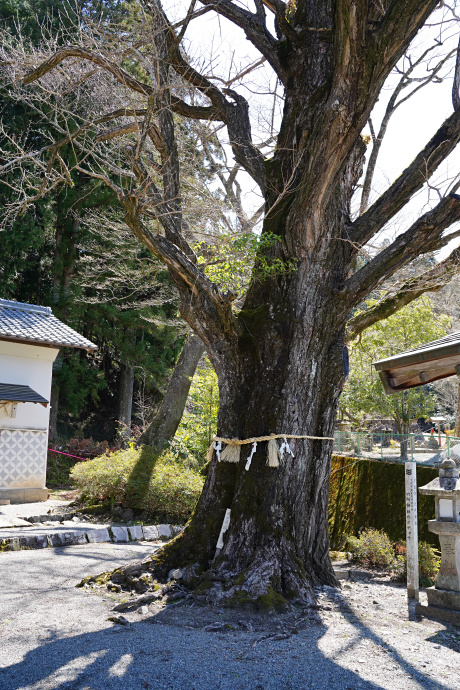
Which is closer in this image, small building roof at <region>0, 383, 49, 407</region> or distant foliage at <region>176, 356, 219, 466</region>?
small building roof at <region>0, 383, 49, 407</region>

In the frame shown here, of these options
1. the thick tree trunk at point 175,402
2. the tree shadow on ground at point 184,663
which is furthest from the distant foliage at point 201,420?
the tree shadow on ground at point 184,663

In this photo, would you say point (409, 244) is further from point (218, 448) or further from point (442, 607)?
point (442, 607)

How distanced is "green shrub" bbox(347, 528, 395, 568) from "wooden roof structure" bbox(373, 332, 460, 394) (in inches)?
97.5

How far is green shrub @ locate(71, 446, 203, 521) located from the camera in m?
11.0

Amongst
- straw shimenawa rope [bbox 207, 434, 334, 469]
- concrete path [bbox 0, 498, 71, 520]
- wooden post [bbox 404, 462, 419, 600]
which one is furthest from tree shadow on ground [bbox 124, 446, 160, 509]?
wooden post [bbox 404, 462, 419, 600]

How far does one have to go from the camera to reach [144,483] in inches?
440

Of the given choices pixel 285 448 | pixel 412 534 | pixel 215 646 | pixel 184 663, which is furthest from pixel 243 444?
pixel 184 663

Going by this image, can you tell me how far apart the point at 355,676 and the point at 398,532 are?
4.68 metres

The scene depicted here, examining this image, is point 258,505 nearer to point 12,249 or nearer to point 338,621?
point 338,621

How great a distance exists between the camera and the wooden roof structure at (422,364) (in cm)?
521

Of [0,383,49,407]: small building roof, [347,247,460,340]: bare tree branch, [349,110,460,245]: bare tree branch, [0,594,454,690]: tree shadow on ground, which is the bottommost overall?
[0,594,454,690]: tree shadow on ground

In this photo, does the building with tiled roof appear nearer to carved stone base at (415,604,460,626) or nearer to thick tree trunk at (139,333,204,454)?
thick tree trunk at (139,333,204,454)

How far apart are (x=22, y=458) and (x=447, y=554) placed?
33.2 feet

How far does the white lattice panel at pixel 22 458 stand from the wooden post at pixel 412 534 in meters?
9.54
